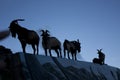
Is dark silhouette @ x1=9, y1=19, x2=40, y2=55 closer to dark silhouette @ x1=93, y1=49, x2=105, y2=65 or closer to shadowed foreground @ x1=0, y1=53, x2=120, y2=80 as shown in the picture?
shadowed foreground @ x1=0, y1=53, x2=120, y2=80

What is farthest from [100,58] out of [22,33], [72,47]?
[22,33]

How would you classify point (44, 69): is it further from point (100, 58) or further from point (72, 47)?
point (100, 58)

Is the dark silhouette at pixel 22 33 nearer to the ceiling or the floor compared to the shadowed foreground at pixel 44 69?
nearer to the ceiling

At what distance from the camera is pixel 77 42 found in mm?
27047

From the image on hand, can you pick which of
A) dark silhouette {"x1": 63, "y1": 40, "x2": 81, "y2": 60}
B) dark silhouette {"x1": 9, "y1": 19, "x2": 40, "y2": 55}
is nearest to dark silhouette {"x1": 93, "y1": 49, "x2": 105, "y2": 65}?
dark silhouette {"x1": 63, "y1": 40, "x2": 81, "y2": 60}

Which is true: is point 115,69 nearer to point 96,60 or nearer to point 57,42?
point 96,60

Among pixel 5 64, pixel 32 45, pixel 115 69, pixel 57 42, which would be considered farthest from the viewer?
pixel 115 69

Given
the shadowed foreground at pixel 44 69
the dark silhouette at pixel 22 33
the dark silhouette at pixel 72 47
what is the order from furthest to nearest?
the dark silhouette at pixel 72 47 → the dark silhouette at pixel 22 33 → the shadowed foreground at pixel 44 69

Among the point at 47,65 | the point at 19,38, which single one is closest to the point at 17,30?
the point at 19,38

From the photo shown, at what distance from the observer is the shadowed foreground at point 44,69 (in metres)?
16.3

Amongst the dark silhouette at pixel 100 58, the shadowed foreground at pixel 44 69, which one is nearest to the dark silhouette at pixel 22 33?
the shadowed foreground at pixel 44 69

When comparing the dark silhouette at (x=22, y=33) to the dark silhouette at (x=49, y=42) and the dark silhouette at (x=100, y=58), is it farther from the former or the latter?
the dark silhouette at (x=100, y=58)

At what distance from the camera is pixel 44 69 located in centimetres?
1812

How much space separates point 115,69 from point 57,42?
11.7 meters
